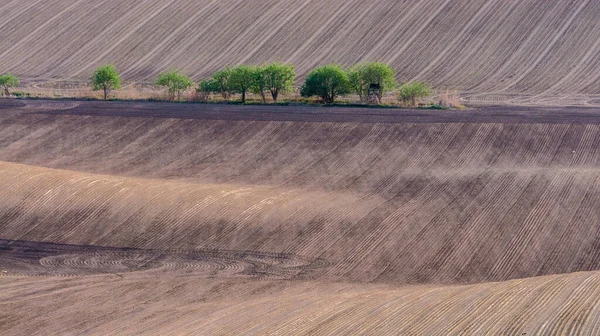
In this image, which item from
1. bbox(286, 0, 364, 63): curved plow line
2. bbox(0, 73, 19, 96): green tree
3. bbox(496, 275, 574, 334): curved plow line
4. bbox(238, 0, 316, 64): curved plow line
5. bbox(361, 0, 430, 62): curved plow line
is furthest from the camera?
bbox(238, 0, 316, 64): curved plow line

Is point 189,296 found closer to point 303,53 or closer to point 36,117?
point 36,117

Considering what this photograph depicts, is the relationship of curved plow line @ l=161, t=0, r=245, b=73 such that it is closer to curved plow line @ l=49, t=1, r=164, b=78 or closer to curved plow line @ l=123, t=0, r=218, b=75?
curved plow line @ l=123, t=0, r=218, b=75

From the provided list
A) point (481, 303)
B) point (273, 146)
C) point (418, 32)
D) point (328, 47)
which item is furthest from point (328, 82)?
point (481, 303)

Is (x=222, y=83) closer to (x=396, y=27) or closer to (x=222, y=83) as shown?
(x=222, y=83)

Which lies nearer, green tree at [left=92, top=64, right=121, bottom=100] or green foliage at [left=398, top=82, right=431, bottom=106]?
green foliage at [left=398, top=82, right=431, bottom=106]

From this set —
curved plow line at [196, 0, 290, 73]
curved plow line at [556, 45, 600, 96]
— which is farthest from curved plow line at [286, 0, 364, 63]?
curved plow line at [556, 45, 600, 96]

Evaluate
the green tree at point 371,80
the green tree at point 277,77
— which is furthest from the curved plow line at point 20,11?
the green tree at point 371,80
